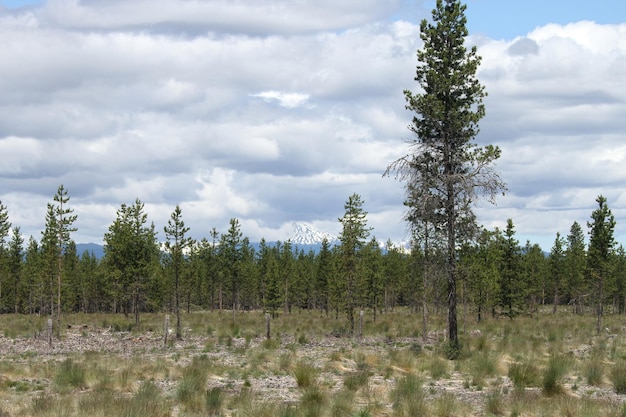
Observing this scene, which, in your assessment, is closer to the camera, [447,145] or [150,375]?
[150,375]

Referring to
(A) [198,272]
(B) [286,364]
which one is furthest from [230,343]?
(A) [198,272]

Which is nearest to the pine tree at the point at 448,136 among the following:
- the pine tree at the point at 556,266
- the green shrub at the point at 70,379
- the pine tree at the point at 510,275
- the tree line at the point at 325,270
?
the tree line at the point at 325,270

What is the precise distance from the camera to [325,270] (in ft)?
266

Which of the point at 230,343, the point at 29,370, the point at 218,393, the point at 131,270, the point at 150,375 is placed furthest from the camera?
the point at 131,270

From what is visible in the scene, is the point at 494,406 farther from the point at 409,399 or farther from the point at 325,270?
the point at 325,270

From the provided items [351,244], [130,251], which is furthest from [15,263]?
[351,244]

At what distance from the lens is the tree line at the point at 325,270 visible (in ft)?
137

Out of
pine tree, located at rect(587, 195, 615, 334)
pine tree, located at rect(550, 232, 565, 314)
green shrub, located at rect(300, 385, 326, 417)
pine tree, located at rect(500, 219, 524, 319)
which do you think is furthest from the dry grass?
pine tree, located at rect(550, 232, 565, 314)

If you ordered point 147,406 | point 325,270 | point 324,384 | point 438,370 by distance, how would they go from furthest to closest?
point 325,270 → point 438,370 → point 324,384 → point 147,406

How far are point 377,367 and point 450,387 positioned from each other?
4.49 metres

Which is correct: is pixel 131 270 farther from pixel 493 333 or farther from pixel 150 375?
pixel 150 375

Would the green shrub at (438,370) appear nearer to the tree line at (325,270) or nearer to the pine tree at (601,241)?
the tree line at (325,270)

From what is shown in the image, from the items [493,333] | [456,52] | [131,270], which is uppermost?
[456,52]

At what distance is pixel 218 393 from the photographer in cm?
1447
